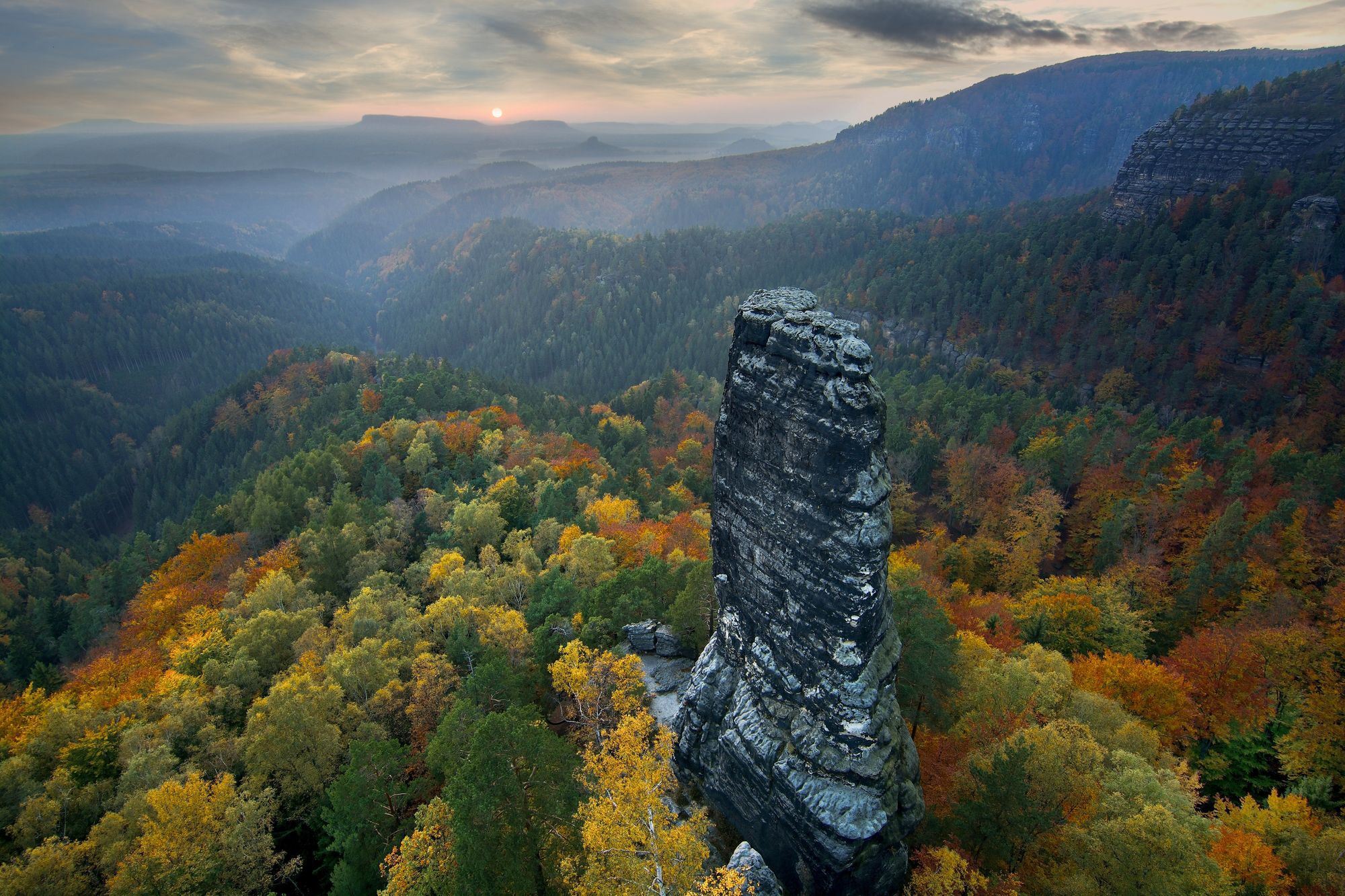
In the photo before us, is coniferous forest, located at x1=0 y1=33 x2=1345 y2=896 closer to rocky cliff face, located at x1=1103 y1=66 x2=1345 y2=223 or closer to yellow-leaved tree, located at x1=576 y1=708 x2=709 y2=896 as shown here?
yellow-leaved tree, located at x1=576 y1=708 x2=709 y2=896

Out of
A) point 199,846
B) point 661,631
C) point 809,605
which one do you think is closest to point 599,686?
point 661,631

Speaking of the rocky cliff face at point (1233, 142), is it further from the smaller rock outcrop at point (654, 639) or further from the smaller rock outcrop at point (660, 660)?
the smaller rock outcrop at point (660, 660)

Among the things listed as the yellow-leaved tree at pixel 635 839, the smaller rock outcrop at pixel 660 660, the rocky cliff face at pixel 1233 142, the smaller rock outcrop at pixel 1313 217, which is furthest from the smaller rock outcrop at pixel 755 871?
the rocky cliff face at pixel 1233 142

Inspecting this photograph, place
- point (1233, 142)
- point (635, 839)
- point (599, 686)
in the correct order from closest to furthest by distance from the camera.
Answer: point (635, 839) → point (599, 686) → point (1233, 142)

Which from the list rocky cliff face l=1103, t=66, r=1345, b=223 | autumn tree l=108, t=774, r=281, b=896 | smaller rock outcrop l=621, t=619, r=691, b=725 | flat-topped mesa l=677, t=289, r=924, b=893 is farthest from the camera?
rocky cliff face l=1103, t=66, r=1345, b=223

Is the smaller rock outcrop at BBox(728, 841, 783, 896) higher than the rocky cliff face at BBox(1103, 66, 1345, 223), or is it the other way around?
the rocky cliff face at BBox(1103, 66, 1345, 223)

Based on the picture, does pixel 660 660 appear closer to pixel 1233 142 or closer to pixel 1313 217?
pixel 1313 217

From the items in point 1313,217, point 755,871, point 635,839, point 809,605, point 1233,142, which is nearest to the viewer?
point 635,839

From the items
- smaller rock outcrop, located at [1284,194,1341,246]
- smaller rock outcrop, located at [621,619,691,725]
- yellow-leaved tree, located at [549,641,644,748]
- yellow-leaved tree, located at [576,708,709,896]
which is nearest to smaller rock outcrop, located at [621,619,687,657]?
smaller rock outcrop, located at [621,619,691,725]
